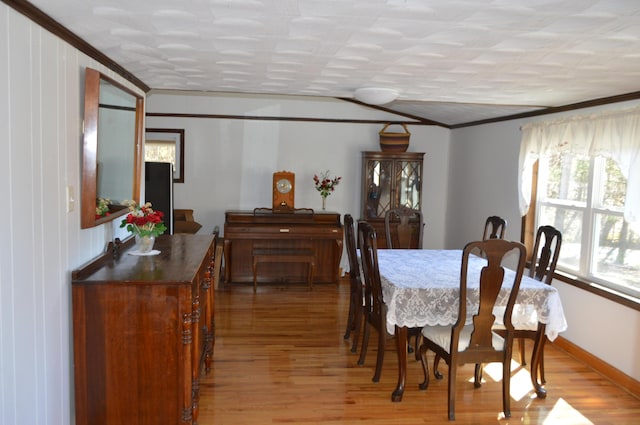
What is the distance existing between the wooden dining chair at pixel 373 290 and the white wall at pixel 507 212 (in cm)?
165

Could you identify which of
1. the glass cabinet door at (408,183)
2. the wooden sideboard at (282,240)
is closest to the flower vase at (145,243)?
the wooden sideboard at (282,240)

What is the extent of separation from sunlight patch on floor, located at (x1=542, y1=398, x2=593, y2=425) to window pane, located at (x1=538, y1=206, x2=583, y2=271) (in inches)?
56.1

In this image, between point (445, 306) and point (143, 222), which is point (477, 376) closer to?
point (445, 306)

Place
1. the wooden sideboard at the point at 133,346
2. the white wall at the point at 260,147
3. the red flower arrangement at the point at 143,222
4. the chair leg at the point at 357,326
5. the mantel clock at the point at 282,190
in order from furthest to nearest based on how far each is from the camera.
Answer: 1. the white wall at the point at 260,147
2. the mantel clock at the point at 282,190
3. the chair leg at the point at 357,326
4. the red flower arrangement at the point at 143,222
5. the wooden sideboard at the point at 133,346

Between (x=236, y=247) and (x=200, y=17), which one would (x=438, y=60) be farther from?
(x=236, y=247)

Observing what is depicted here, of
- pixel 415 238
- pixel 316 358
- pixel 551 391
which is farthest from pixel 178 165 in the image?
pixel 551 391

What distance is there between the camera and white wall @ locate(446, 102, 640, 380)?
143 inches

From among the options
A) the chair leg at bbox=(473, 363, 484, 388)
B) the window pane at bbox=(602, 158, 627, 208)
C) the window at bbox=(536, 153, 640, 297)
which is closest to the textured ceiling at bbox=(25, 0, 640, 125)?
the window pane at bbox=(602, 158, 627, 208)

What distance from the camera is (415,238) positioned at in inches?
250

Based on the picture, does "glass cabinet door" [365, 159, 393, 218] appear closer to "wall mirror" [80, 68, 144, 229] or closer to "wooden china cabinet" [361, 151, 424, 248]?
"wooden china cabinet" [361, 151, 424, 248]

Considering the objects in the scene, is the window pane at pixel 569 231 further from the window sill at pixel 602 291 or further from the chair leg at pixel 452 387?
the chair leg at pixel 452 387

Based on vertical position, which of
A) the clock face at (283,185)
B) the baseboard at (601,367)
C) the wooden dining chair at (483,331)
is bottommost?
the baseboard at (601,367)

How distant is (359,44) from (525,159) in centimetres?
286

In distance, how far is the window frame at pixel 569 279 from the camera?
359 cm
